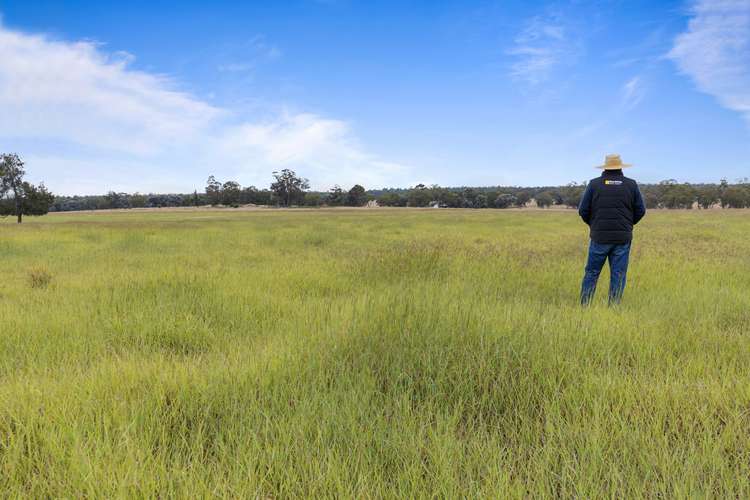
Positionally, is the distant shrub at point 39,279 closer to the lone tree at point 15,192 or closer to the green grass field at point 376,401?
the green grass field at point 376,401

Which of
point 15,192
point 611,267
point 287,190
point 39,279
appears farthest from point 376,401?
point 287,190

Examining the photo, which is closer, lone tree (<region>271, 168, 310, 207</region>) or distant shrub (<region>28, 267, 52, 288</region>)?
distant shrub (<region>28, 267, 52, 288</region>)

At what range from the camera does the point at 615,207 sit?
20.3 ft

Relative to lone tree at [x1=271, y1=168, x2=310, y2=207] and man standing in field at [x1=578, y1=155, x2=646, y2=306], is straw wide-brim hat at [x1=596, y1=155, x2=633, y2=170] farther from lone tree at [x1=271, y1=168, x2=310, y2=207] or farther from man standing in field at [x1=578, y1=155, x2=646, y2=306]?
lone tree at [x1=271, y1=168, x2=310, y2=207]

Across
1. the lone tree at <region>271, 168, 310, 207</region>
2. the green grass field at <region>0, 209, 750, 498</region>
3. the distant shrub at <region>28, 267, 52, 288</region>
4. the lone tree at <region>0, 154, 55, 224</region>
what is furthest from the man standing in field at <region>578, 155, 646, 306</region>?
the lone tree at <region>271, 168, 310, 207</region>

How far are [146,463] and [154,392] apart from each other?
33.1 inches

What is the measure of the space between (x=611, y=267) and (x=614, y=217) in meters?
0.88

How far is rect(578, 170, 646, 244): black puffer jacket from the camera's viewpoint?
20.3ft

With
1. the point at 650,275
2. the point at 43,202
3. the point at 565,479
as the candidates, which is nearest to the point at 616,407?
the point at 565,479

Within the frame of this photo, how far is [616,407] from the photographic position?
2721 millimetres

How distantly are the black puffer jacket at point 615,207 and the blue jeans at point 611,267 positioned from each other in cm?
14

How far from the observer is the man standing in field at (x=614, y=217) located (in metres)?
6.19

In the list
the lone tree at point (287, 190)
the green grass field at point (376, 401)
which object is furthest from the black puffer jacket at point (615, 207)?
the lone tree at point (287, 190)

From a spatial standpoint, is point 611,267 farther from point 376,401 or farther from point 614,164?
point 376,401
